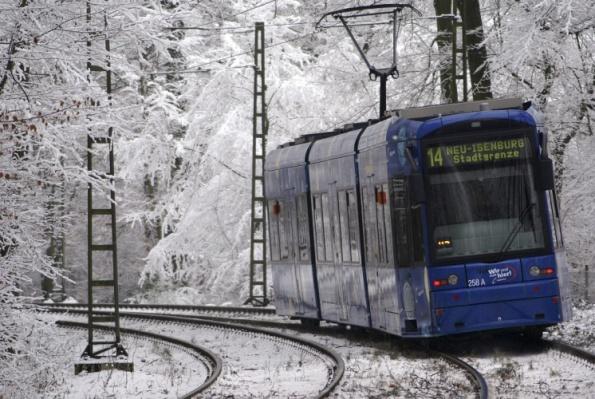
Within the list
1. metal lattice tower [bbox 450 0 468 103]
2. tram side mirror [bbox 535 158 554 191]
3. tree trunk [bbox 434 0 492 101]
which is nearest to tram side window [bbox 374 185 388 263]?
tram side mirror [bbox 535 158 554 191]

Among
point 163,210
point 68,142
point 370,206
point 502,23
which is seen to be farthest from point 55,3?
point 163,210

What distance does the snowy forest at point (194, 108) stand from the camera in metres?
13.2

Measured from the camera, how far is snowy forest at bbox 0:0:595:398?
13.2 meters

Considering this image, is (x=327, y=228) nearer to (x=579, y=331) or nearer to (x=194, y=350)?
(x=194, y=350)

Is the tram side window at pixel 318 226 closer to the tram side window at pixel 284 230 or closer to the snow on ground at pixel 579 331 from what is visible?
the tram side window at pixel 284 230

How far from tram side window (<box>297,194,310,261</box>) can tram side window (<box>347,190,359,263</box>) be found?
2.06 metres

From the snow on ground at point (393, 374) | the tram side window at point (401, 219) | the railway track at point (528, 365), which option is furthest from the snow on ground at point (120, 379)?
the railway track at point (528, 365)

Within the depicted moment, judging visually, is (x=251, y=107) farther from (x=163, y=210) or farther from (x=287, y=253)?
(x=287, y=253)

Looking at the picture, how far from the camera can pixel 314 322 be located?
22203mm

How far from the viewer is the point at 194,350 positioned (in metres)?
20.1

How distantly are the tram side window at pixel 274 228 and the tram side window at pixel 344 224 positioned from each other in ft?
10.4

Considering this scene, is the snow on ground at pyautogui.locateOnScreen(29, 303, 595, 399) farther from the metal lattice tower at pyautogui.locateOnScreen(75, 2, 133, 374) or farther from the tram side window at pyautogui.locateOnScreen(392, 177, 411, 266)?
the tram side window at pyautogui.locateOnScreen(392, 177, 411, 266)

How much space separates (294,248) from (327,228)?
2026mm

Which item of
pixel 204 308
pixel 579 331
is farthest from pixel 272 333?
pixel 204 308
